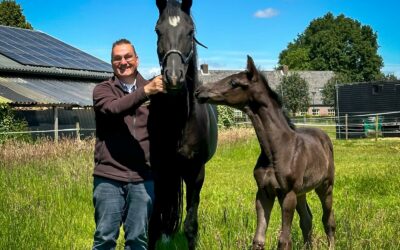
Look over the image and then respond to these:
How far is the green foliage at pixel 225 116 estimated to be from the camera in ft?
97.5

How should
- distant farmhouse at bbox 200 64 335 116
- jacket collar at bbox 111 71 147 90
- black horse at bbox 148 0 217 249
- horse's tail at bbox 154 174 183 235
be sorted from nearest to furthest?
black horse at bbox 148 0 217 249
jacket collar at bbox 111 71 147 90
horse's tail at bbox 154 174 183 235
distant farmhouse at bbox 200 64 335 116

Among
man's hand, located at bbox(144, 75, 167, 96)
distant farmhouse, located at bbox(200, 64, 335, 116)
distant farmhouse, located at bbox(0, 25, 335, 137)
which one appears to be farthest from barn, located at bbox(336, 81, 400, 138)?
distant farmhouse, located at bbox(200, 64, 335, 116)

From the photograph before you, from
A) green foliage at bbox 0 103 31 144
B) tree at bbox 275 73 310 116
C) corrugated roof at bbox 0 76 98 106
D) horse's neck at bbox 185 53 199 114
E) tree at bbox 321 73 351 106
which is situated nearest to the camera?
horse's neck at bbox 185 53 199 114

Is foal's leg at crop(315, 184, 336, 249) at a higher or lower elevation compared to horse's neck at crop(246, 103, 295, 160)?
lower

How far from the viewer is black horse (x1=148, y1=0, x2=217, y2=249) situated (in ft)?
13.0

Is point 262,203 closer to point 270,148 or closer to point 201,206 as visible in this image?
point 270,148

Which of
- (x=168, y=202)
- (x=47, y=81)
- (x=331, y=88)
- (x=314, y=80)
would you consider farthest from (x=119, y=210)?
(x=314, y=80)

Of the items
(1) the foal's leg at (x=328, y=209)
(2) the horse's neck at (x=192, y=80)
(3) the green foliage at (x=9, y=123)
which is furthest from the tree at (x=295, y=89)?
(2) the horse's neck at (x=192, y=80)

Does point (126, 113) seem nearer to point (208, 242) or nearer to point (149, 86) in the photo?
point (149, 86)

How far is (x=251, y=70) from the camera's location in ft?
13.7

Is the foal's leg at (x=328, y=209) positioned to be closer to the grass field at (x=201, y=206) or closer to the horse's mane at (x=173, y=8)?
the grass field at (x=201, y=206)

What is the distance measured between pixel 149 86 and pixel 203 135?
134 centimetres

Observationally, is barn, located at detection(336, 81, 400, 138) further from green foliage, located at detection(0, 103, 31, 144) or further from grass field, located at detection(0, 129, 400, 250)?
green foliage, located at detection(0, 103, 31, 144)

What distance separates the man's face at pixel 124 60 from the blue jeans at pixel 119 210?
0.91 meters
